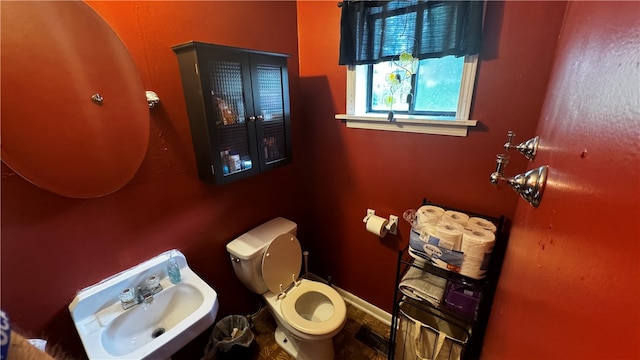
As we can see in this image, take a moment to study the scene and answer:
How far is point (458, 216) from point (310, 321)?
3.22 ft

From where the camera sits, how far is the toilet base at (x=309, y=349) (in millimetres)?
1494

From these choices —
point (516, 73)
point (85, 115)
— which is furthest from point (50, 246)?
point (516, 73)

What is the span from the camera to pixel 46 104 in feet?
2.77

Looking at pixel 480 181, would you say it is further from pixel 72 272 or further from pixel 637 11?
pixel 72 272

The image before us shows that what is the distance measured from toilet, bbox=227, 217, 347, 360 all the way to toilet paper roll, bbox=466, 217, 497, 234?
2.70 ft

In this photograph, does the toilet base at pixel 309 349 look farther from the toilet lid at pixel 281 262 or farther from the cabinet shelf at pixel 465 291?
the cabinet shelf at pixel 465 291

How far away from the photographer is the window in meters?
1.12

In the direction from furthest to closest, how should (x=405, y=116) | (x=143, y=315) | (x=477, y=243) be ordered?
(x=405, y=116) < (x=143, y=315) < (x=477, y=243)

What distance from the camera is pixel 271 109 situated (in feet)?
4.81

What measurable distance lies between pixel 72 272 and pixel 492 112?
1.87 m

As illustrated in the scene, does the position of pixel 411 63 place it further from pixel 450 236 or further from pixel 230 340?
pixel 230 340

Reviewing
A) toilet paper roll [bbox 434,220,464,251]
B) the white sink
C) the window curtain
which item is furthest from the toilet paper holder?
the white sink

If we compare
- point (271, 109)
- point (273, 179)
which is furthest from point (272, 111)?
Answer: point (273, 179)

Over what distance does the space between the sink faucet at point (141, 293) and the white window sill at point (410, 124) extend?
1.30 metres
